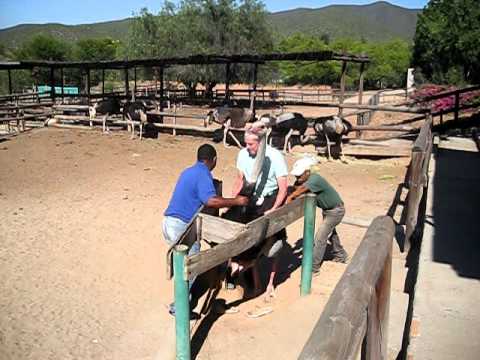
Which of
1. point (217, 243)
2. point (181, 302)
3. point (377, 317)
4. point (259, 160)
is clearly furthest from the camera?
point (259, 160)

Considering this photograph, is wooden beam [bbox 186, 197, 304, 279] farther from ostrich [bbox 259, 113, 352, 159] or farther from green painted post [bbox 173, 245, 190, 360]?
ostrich [bbox 259, 113, 352, 159]

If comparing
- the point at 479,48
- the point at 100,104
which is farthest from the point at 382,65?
the point at 100,104

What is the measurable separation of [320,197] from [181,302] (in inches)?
97.0

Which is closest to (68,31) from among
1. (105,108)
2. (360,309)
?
(105,108)

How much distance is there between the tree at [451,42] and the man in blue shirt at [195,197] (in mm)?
30892

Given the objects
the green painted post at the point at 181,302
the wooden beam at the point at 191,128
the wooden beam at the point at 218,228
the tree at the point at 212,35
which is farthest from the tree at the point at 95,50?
the green painted post at the point at 181,302

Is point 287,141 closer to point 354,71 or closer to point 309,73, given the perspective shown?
point 309,73

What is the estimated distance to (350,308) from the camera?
1.39 meters

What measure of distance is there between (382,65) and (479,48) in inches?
2320

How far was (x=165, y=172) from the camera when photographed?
11812mm

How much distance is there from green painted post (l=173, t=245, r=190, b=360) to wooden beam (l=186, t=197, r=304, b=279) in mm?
59

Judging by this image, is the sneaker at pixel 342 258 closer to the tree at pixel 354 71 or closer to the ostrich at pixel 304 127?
the ostrich at pixel 304 127

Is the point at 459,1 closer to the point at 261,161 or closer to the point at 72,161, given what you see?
the point at 72,161

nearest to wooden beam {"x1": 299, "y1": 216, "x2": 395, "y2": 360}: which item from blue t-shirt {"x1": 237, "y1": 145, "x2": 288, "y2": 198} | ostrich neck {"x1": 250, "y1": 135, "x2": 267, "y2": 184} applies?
ostrich neck {"x1": 250, "y1": 135, "x2": 267, "y2": 184}
